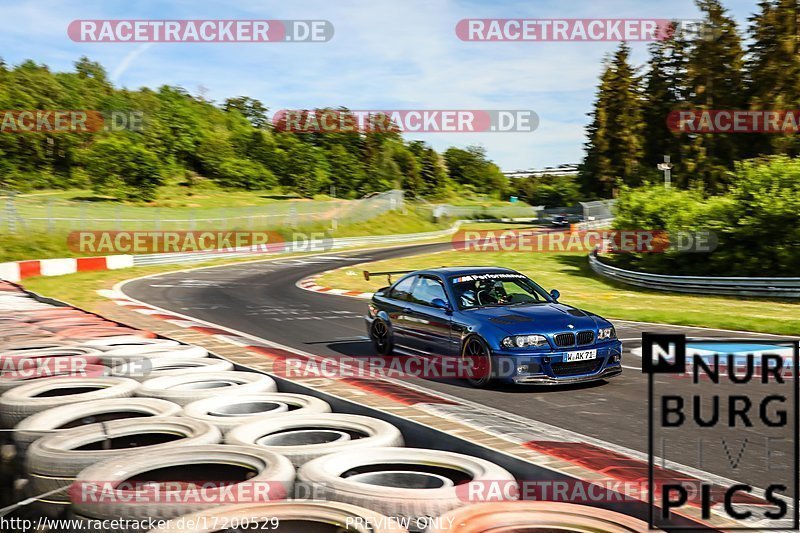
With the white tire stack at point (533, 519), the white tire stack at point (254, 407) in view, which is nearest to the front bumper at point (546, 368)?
the white tire stack at point (254, 407)

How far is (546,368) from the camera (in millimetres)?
8320

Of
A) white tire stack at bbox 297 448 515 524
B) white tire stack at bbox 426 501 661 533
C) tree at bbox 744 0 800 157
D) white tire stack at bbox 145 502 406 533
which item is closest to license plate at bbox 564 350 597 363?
white tire stack at bbox 297 448 515 524

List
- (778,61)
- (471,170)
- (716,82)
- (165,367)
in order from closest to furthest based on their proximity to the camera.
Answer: (165,367)
(778,61)
(716,82)
(471,170)

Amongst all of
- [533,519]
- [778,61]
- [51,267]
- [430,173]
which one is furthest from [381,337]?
[430,173]

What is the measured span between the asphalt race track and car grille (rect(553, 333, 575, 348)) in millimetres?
550

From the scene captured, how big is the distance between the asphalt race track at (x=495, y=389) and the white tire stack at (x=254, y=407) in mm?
2045

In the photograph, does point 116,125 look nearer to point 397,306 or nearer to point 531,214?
point 531,214

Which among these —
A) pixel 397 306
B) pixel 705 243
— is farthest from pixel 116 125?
pixel 397 306

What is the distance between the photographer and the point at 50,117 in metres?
82.6

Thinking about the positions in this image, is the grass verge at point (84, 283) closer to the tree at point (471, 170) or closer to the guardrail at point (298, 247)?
the guardrail at point (298, 247)

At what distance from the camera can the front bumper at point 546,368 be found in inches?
327

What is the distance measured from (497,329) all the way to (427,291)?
1.82m

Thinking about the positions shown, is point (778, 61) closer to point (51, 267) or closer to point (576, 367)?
point (51, 267)

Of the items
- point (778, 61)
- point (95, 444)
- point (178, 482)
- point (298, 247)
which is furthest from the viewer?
point (778, 61)
